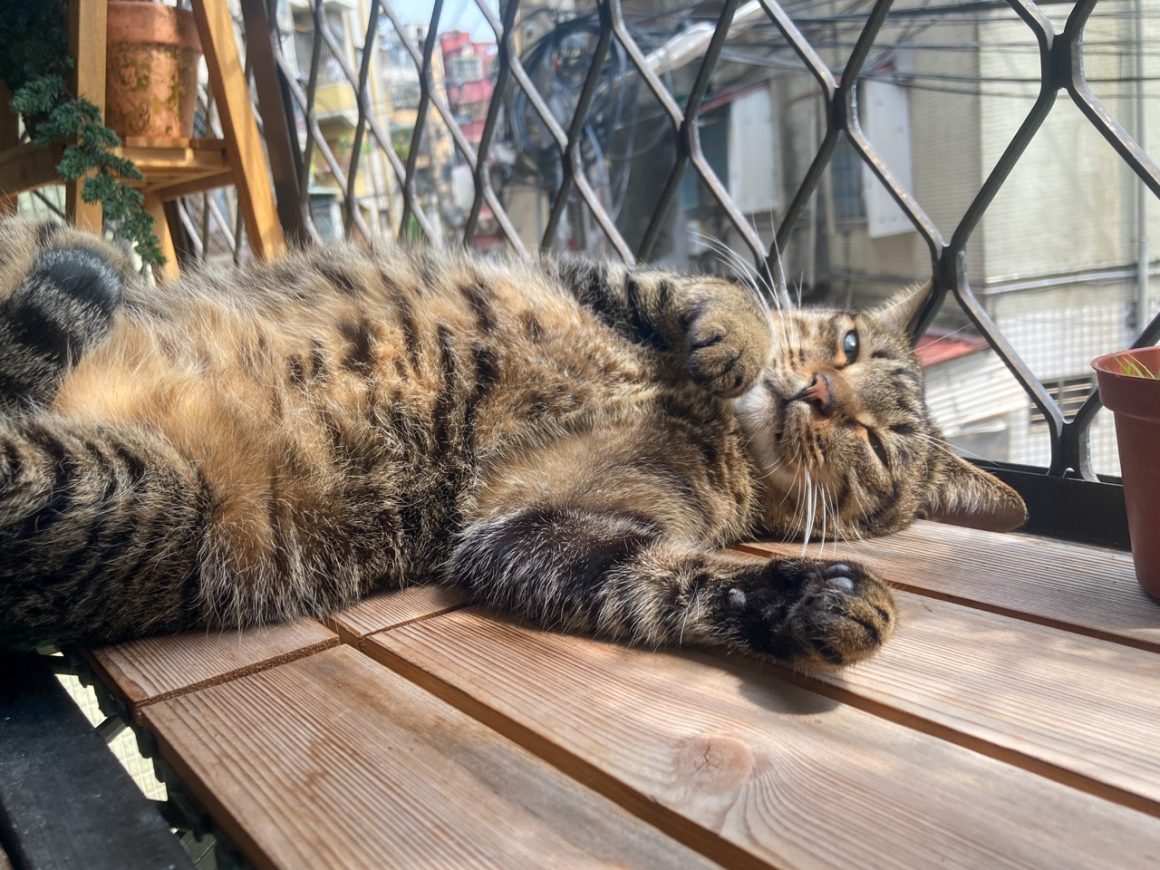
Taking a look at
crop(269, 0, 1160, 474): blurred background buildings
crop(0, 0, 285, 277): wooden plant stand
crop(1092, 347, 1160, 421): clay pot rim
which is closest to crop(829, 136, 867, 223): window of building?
crop(269, 0, 1160, 474): blurred background buildings

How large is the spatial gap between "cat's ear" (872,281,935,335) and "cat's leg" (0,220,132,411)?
1544mm

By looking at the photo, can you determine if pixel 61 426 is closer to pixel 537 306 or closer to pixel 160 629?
pixel 160 629

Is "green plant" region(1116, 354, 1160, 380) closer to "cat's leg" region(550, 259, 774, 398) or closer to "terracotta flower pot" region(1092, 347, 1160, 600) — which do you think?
"terracotta flower pot" region(1092, 347, 1160, 600)

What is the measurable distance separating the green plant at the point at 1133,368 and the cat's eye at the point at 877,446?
1.74 feet

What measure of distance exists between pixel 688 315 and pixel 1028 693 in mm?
856

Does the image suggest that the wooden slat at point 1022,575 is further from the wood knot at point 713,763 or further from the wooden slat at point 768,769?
the wood knot at point 713,763

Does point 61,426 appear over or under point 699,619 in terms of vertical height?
over

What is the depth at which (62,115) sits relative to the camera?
7.05ft

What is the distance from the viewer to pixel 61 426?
1.20m

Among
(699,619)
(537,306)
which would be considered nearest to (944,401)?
(537,306)

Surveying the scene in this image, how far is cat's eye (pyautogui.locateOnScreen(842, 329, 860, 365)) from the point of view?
1735 millimetres

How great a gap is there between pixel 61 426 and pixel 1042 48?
5.43ft

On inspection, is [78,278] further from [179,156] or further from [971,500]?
[971,500]

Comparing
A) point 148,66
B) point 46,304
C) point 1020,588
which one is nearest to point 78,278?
point 46,304
